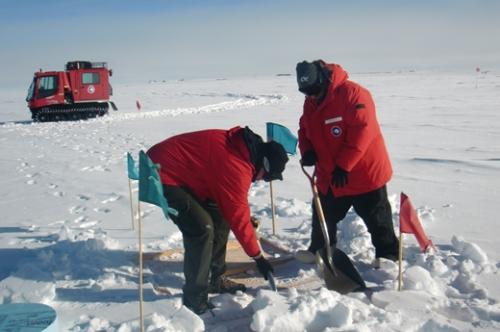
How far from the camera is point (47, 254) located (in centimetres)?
378

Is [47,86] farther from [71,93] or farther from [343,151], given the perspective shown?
[343,151]

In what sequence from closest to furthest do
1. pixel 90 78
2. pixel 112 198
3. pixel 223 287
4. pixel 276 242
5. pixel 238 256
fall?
1. pixel 223 287
2. pixel 238 256
3. pixel 276 242
4. pixel 112 198
5. pixel 90 78

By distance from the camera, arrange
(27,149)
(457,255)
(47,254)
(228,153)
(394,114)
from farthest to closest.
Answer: (394,114) < (27,149) < (47,254) < (457,255) < (228,153)

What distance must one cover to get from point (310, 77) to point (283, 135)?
114 centimetres

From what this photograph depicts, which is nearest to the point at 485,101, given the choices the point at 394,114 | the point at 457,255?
the point at 394,114

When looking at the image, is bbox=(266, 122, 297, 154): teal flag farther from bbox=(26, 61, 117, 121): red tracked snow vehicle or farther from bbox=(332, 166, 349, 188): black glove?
bbox=(26, 61, 117, 121): red tracked snow vehicle

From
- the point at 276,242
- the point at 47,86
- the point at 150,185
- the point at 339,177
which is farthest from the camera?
the point at 47,86

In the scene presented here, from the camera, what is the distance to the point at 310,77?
2961 mm

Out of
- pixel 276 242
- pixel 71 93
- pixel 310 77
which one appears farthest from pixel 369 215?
pixel 71 93

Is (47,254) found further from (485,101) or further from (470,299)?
(485,101)

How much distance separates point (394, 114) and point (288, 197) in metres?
9.20

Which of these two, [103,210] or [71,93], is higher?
[71,93]

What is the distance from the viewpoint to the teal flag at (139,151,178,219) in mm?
2518

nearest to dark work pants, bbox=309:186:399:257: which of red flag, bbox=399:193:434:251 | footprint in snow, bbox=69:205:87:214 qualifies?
red flag, bbox=399:193:434:251
